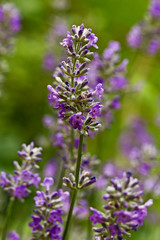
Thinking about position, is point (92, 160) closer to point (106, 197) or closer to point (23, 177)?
point (23, 177)

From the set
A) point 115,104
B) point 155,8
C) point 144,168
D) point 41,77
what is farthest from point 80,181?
point 41,77

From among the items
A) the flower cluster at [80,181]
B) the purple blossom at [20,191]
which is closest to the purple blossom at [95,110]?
the flower cluster at [80,181]

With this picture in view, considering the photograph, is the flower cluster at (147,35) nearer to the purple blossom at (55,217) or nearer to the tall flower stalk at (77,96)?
the tall flower stalk at (77,96)

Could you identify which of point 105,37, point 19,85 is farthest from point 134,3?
point 19,85

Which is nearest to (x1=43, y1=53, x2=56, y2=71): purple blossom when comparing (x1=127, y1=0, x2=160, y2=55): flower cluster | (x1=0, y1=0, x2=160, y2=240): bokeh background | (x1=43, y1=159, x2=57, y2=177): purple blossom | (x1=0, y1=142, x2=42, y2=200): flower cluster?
(x1=0, y1=0, x2=160, y2=240): bokeh background

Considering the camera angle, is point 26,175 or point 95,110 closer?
point 95,110

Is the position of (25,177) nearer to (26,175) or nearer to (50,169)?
(26,175)

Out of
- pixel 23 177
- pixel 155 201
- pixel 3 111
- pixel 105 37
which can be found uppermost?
pixel 105 37
